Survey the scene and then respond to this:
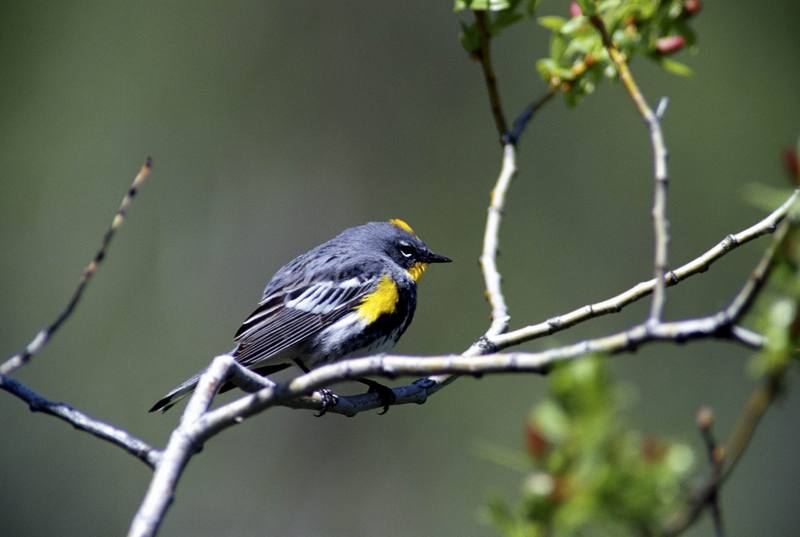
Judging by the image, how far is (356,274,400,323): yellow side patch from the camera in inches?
169

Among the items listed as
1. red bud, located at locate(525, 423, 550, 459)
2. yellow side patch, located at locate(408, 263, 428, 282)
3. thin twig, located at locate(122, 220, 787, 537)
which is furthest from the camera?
yellow side patch, located at locate(408, 263, 428, 282)

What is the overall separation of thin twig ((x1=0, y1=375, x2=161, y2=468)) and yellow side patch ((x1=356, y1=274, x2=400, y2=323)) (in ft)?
7.31

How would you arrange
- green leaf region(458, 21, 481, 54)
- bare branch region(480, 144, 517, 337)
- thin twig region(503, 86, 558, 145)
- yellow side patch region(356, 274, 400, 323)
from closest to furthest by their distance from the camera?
1. bare branch region(480, 144, 517, 337)
2. green leaf region(458, 21, 481, 54)
3. thin twig region(503, 86, 558, 145)
4. yellow side patch region(356, 274, 400, 323)

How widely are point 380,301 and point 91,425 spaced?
2.39 m

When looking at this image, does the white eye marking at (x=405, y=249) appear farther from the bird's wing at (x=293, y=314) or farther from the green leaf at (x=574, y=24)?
the green leaf at (x=574, y=24)

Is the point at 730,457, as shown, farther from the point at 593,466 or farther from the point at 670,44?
the point at 670,44

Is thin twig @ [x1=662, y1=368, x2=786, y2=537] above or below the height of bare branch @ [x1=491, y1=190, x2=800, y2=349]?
above

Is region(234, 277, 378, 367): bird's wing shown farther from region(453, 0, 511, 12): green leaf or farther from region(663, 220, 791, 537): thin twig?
region(663, 220, 791, 537): thin twig

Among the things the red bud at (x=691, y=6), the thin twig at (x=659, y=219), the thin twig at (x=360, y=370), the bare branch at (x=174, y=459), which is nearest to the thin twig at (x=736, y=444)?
the thin twig at (x=360, y=370)

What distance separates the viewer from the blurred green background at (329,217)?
837cm

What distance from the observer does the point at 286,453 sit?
8141 millimetres

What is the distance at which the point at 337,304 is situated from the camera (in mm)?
4422

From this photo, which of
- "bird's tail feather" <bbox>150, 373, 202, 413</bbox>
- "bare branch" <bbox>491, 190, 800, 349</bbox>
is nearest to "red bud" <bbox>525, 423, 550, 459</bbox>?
"bare branch" <bbox>491, 190, 800, 349</bbox>

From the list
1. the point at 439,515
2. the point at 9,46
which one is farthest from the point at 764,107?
the point at 9,46
